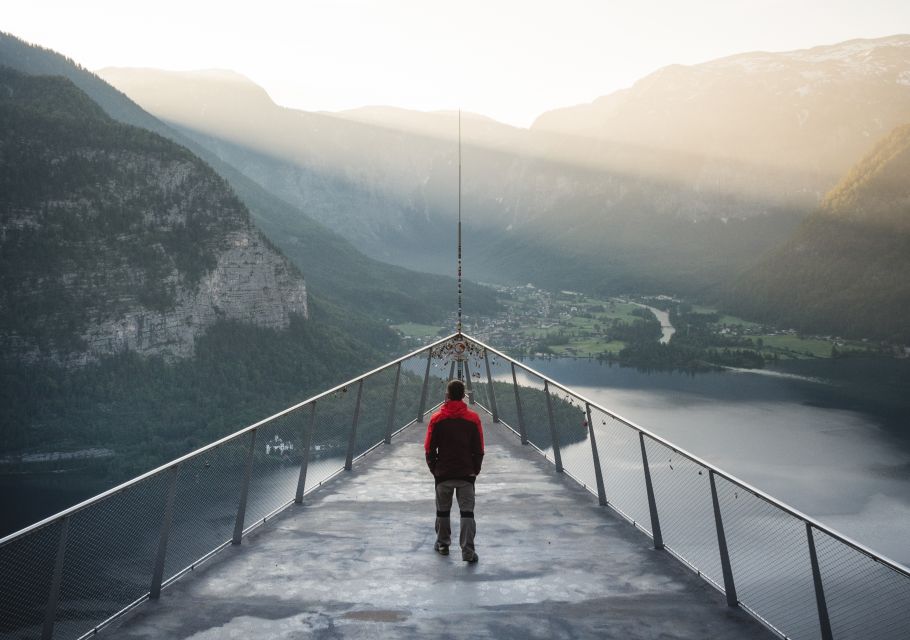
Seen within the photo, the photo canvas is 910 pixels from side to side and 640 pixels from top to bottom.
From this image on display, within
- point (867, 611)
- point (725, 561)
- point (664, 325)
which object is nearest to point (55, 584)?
point (725, 561)

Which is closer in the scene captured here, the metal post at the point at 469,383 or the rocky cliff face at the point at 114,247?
the metal post at the point at 469,383

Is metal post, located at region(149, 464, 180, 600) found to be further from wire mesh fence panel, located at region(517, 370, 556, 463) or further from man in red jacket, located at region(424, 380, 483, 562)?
wire mesh fence panel, located at region(517, 370, 556, 463)

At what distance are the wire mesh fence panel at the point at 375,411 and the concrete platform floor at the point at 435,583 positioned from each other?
3.13 m

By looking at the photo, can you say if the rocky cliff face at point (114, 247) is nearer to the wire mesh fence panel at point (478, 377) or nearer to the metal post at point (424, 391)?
the wire mesh fence panel at point (478, 377)

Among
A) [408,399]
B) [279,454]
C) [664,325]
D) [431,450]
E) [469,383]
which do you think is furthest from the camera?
[664,325]

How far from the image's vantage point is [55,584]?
5137mm

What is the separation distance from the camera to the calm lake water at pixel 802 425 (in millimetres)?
65688

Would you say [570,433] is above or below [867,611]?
above

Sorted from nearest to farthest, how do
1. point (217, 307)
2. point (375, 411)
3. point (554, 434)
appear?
1. point (554, 434)
2. point (375, 411)
3. point (217, 307)

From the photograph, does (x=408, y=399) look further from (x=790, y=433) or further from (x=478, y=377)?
(x=790, y=433)

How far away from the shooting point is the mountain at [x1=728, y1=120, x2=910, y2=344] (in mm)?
151125

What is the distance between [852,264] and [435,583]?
179306 mm

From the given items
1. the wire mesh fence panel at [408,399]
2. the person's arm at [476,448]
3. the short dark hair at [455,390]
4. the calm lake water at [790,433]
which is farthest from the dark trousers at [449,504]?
the calm lake water at [790,433]

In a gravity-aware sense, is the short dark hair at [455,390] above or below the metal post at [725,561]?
above
